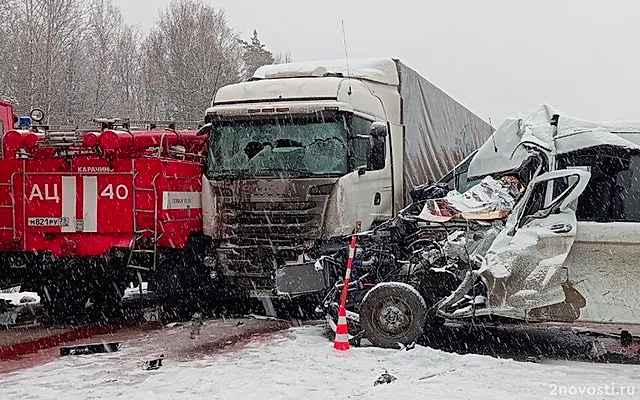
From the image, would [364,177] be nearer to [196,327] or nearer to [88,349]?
[196,327]

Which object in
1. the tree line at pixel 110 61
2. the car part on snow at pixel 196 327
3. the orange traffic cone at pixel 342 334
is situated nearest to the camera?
the orange traffic cone at pixel 342 334

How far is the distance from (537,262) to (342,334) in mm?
2143

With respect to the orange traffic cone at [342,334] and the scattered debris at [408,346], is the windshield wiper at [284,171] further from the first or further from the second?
the scattered debris at [408,346]

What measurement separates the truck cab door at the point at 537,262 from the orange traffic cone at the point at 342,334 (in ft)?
4.99

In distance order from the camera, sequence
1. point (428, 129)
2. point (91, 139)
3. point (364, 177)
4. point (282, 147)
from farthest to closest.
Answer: point (428, 129) → point (364, 177) → point (282, 147) → point (91, 139)

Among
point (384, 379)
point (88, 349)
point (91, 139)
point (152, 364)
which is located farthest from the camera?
point (91, 139)

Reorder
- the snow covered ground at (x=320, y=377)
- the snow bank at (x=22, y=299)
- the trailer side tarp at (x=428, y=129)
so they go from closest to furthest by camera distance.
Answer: the snow covered ground at (x=320, y=377), the trailer side tarp at (x=428, y=129), the snow bank at (x=22, y=299)

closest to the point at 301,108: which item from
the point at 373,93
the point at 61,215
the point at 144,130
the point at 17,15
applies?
the point at 373,93

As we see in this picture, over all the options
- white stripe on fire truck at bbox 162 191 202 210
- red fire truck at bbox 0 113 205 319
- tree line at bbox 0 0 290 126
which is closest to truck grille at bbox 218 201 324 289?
white stripe on fire truck at bbox 162 191 202 210

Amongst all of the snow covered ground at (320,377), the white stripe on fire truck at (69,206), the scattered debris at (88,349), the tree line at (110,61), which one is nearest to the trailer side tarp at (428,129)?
the white stripe on fire truck at (69,206)

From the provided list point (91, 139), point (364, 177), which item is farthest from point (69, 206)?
point (364, 177)

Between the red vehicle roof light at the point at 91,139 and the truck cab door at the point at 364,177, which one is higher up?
the red vehicle roof light at the point at 91,139

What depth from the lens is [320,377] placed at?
6.79 m

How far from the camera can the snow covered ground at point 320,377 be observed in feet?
20.5
